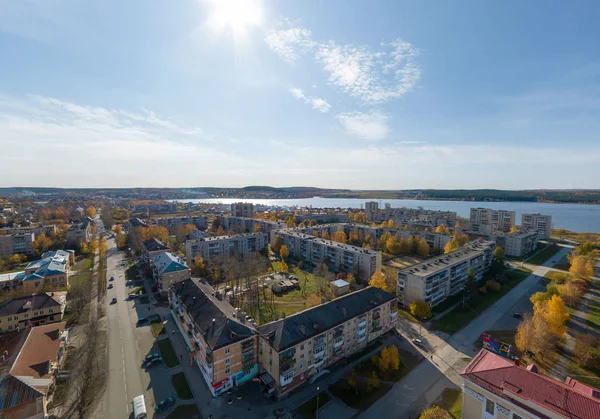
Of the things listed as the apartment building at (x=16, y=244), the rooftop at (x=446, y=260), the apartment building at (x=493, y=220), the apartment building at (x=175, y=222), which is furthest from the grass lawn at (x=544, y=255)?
the apartment building at (x=16, y=244)

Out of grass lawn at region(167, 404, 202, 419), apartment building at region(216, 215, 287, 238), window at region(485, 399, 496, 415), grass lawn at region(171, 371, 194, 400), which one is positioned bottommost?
grass lawn at region(167, 404, 202, 419)

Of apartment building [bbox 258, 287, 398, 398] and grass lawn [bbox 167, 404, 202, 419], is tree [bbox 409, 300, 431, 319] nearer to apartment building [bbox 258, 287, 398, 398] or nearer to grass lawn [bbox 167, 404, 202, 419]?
apartment building [bbox 258, 287, 398, 398]

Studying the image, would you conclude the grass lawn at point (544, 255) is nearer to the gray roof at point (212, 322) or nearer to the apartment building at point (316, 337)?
the apartment building at point (316, 337)

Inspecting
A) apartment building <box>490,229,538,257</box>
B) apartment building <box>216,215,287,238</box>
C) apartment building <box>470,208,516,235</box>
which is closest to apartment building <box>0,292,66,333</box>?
apartment building <box>216,215,287,238</box>

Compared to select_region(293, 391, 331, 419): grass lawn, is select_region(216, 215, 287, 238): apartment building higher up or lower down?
higher up

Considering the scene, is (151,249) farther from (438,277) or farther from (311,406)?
(438,277)

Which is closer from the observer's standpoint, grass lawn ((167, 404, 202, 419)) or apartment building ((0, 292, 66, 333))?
grass lawn ((167, 404, 202, 419))

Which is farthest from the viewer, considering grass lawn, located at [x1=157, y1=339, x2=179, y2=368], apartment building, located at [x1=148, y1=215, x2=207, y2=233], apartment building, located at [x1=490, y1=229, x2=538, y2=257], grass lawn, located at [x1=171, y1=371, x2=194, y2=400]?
apartment building, located at [x1=148, y1=215, x2=207, y2=233]
